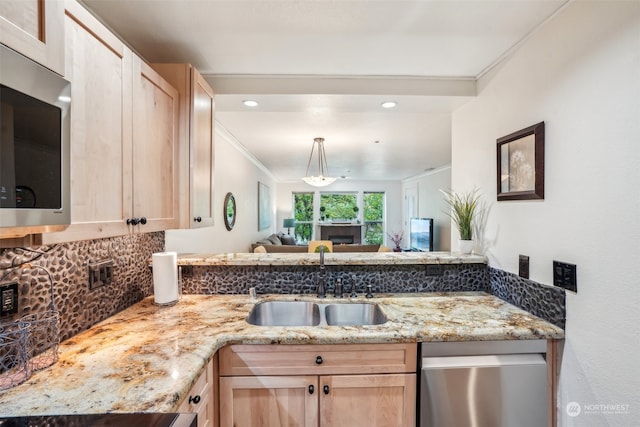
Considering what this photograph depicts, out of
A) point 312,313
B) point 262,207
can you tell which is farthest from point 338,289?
point 262,207

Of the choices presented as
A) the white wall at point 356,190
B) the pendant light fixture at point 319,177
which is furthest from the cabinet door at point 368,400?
the white wall at point 356,190

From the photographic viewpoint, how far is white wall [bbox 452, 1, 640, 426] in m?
1.06

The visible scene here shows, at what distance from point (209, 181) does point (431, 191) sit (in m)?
6.17

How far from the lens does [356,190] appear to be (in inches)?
352

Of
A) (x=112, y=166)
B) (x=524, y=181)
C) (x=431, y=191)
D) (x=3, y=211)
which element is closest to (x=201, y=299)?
(x=112, y=166)

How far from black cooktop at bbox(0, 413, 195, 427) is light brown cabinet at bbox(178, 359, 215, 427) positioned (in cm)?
19

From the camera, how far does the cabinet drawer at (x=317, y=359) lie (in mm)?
1331

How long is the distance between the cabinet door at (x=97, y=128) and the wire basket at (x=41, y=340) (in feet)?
1.26

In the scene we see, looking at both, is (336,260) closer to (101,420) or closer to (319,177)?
(101,420)

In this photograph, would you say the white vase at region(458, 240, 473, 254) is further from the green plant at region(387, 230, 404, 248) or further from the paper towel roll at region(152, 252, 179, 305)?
the green plant at region(387, 230, 404, 248)

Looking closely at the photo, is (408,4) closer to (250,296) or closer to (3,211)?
(3,211)

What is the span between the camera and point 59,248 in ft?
3.88

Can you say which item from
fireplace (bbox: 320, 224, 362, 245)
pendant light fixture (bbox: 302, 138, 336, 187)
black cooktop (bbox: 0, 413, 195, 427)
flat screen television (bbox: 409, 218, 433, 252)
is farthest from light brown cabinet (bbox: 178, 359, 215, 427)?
fireplace (bbox: 320, 224, 362, 245)

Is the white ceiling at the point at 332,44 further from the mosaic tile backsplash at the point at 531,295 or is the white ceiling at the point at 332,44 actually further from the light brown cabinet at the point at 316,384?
the light brown cabinet at the point at 316,384
